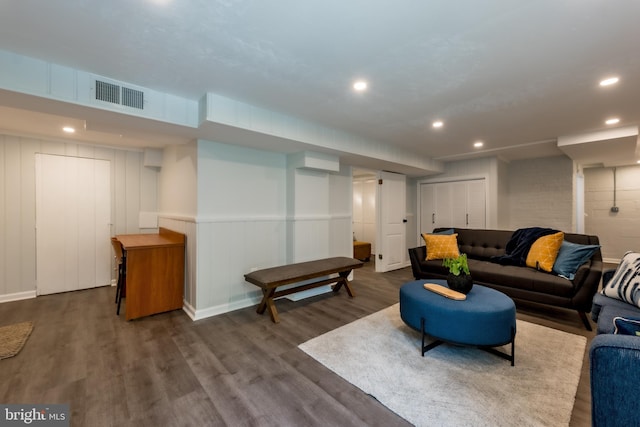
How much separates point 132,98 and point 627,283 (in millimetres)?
4429

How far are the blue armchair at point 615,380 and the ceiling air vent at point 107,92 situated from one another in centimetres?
333

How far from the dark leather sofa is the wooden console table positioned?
3345 millimetres

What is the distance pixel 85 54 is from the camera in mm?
1860

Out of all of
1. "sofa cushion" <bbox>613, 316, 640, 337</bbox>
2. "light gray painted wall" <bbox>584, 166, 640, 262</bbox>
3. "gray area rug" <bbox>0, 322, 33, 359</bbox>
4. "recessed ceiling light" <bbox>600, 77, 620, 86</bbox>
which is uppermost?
"recessed ceiling light" <bbox>600, 77, 620, 86</bbox>

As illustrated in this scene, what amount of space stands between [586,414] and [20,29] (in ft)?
13.5

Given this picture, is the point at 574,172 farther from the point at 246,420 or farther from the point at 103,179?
the point at 103,179

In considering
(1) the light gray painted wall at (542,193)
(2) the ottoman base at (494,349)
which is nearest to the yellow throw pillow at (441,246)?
(2) the ottoman base at (494,349)

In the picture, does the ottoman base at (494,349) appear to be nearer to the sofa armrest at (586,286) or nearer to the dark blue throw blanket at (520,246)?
the sofa armrest at (586,286)

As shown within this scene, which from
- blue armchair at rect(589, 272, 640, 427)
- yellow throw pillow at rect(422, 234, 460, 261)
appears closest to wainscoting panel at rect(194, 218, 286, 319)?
yellow throw pillow at rect(422, 234, 460, 261)

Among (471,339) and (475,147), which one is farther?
(475,147)

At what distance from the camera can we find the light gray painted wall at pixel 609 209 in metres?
5.78

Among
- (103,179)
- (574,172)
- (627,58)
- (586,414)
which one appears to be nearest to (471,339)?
(586,414)

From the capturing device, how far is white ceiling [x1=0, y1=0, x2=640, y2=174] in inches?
57.5

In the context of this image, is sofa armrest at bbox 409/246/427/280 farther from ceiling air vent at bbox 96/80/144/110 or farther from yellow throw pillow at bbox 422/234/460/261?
ceiling air vent at bbox 96/80/144/110
